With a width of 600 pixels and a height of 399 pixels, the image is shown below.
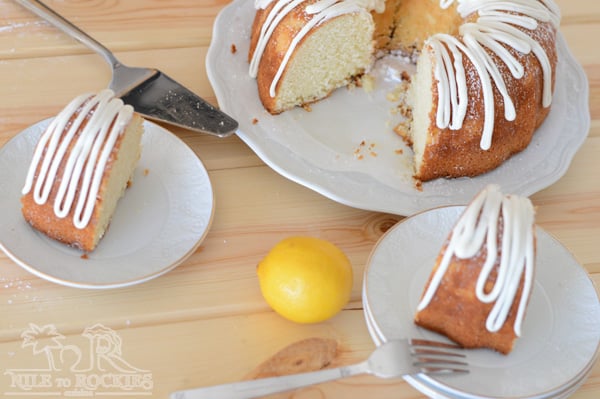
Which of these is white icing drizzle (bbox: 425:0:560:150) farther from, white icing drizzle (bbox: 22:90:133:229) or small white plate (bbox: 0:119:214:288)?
white icing drizzle (bbox: 22:90:133:229)

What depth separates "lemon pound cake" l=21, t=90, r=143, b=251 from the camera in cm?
129

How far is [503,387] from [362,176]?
23.5 inches

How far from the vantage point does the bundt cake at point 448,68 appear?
1548 millimetres

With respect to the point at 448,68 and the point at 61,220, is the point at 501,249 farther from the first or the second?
the point at 61,220

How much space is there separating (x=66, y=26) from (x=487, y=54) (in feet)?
3.39

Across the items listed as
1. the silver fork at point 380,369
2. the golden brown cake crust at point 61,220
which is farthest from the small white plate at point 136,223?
the silver fork at point 380,369

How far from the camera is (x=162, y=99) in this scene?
1.67 metres

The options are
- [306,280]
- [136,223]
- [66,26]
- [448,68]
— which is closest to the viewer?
[306,280]

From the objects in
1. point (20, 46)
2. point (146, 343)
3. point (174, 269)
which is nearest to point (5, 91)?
point (20, 46)

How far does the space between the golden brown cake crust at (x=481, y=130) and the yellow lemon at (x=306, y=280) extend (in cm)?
41

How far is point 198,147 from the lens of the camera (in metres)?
1.64

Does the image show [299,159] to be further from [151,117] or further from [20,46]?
[20,46]

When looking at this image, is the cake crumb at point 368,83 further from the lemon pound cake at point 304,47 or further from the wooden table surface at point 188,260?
the wooden table surface at point 188,260
